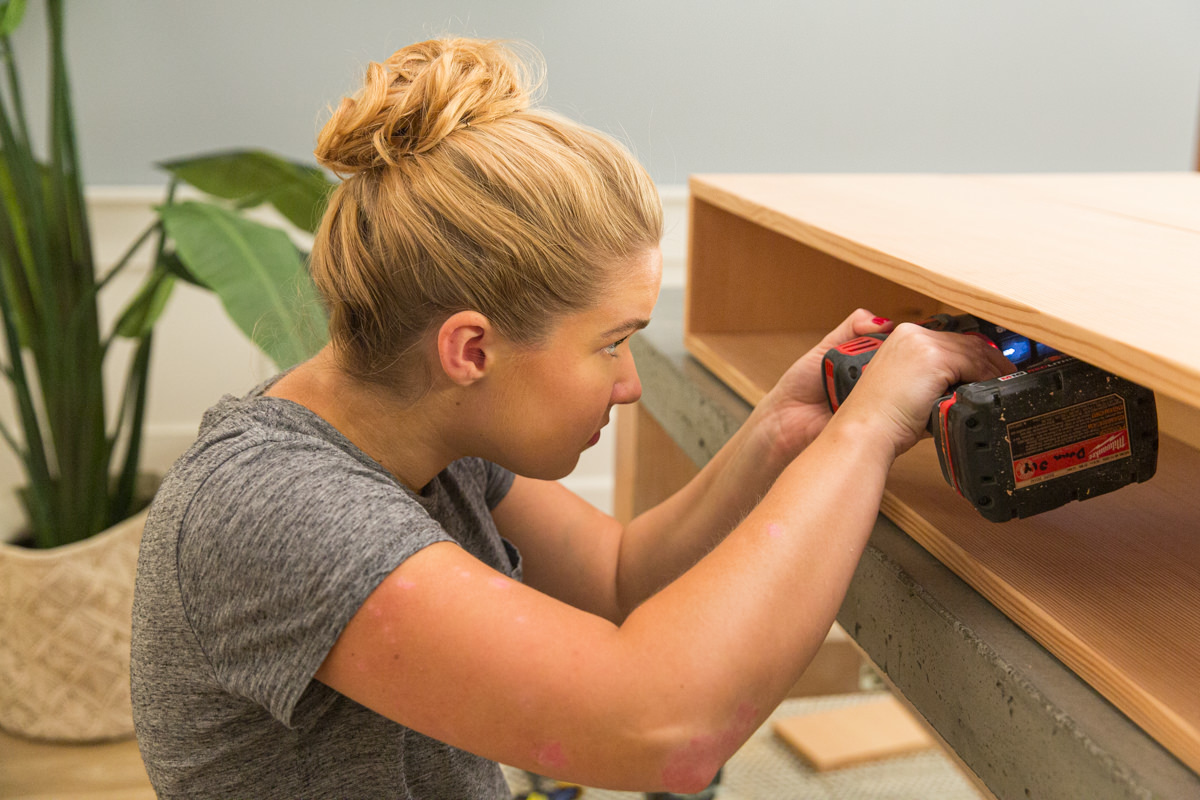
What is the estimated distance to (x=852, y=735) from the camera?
168cm

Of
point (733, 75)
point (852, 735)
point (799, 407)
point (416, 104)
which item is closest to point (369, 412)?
point (416, 104)

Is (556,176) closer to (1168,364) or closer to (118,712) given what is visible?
(1168,364)

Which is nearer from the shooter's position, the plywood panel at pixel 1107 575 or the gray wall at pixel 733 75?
the plywood panel at pixel 1107 575

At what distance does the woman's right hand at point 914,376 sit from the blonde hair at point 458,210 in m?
0.19

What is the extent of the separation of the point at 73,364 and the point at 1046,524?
1371mm

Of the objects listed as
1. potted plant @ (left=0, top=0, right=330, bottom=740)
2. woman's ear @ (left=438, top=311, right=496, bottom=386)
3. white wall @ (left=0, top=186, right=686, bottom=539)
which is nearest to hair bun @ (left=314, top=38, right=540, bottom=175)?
woman's ear @ (left=438, top=311, right=496, bottom=386)

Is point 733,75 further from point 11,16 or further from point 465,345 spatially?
point 465,345

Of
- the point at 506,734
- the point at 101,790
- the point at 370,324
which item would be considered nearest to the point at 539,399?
A: the point at 370,324

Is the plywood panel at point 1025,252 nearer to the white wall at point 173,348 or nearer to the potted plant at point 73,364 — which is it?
the potted plant at point 73,364

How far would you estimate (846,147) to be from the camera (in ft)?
7.50

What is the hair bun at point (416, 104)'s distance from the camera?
680 mm

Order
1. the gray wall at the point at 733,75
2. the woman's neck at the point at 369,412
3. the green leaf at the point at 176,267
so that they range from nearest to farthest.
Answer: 1. the woman's neck at the point at 369,412
2. the green leaf at the point at 176,267
3. the gray wall at the point at 733,75

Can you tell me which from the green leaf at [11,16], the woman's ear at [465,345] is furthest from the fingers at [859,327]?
the green leaf at [11,16]

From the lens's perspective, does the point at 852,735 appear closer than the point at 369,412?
No
